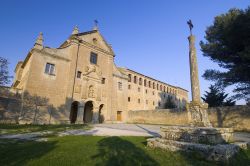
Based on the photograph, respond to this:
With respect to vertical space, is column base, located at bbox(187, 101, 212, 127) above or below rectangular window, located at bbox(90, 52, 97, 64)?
below

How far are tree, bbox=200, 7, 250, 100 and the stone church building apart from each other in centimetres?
1428

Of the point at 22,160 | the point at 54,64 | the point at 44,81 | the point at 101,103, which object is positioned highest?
the point at 54,64

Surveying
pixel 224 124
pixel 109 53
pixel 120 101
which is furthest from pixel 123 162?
pixel 109 53

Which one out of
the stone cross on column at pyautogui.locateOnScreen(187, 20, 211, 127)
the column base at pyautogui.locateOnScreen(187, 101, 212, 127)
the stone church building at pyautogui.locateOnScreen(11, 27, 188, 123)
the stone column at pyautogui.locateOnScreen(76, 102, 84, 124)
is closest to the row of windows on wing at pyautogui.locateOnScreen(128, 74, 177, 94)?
the stone church building at pyautogui.locateOnScreen(11, 27, 188, 123)

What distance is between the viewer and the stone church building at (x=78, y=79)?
18.8 metres

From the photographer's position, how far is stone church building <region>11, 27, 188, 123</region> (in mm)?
18781

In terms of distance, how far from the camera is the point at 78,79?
875 inches

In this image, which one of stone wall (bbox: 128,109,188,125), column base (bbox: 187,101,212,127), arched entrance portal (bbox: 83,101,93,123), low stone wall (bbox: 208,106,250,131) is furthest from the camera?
arched entrance portal (bbox: 83,101,93,123)

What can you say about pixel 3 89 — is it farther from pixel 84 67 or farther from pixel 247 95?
pixel 247 95

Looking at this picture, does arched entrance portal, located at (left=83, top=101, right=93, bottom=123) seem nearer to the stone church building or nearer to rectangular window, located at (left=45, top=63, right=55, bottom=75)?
the stone church building

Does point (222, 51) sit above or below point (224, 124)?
above

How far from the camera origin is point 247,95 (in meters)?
15.7

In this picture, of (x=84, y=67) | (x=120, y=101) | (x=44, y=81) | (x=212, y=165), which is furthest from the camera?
(x=120, y=101)

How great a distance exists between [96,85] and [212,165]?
68.3 ft
